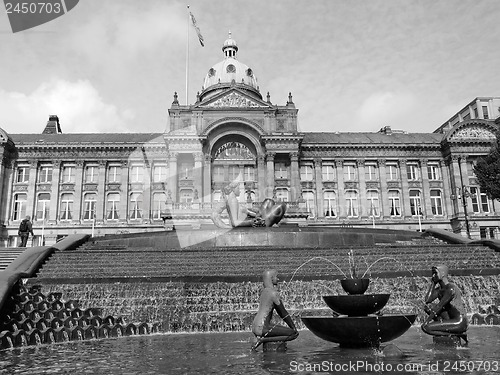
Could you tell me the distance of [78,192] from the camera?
58531mm

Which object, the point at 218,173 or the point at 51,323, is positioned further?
the point at 218,173

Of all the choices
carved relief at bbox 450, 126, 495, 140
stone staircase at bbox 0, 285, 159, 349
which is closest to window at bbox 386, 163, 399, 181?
carved relief at bbox 450, 126, 495, 140

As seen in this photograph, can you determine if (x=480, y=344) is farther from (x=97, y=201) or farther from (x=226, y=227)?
(x=97, y=201)

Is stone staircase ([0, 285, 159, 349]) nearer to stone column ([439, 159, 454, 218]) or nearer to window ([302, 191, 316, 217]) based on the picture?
window ([302, 191, 316, 217])

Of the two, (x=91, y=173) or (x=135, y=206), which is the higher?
(x=91, y=173)

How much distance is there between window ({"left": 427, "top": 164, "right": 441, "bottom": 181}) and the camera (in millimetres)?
61844

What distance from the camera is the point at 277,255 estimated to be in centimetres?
1889

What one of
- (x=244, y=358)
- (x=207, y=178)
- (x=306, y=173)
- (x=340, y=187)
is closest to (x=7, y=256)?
(x=244, y=358)

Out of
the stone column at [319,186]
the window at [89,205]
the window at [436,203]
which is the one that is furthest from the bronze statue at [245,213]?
the window at [436,203]

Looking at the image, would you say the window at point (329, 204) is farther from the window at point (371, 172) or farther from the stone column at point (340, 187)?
the window at point (371, 172)

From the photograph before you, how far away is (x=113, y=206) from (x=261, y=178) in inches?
790

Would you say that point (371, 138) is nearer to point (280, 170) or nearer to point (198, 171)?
point (280, 170)

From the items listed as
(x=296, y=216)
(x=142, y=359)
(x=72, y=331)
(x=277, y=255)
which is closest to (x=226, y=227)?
(x=277, y=255)

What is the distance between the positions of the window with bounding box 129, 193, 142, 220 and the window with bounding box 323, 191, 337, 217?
24683 mm
